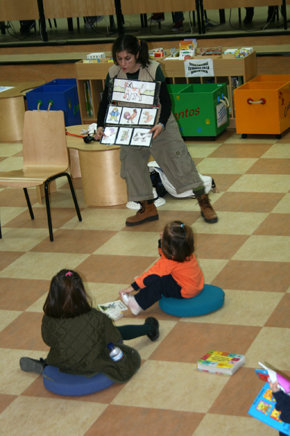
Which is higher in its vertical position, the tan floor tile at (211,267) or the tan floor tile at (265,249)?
the tan floor tile at (265,249)

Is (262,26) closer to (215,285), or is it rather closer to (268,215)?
(268,215)

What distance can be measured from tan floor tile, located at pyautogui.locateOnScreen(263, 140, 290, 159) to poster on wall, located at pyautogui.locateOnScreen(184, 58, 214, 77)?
1.13 metres

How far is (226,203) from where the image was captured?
595cm

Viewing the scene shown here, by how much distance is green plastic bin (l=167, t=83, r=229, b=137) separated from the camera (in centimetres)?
742

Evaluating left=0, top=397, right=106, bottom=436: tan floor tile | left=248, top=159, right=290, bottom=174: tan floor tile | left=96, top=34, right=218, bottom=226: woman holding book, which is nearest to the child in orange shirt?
left=0, top=397, right=106, bottom=436: tan floor tile

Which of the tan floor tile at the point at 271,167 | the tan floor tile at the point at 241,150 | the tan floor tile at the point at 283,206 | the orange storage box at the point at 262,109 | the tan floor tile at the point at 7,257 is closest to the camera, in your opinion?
the tan floor tile at the point at 7,257

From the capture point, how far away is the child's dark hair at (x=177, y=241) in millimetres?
4117

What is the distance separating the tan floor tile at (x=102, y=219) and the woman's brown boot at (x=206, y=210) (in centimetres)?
62

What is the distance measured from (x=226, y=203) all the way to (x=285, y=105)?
5.99 ft

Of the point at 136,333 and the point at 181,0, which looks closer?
the point at 136,333

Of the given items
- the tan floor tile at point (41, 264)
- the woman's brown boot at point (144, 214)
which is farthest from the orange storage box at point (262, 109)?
the tan floor tile at point (41, 264)

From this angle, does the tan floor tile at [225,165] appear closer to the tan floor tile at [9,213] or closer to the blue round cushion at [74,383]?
the tan floor tile at [9,213]

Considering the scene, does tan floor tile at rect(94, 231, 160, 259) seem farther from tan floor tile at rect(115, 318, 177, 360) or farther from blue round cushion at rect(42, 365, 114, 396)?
A: blue round cushion at rect(42, 365, 114, 396)

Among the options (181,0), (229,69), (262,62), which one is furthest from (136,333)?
(181,0)
